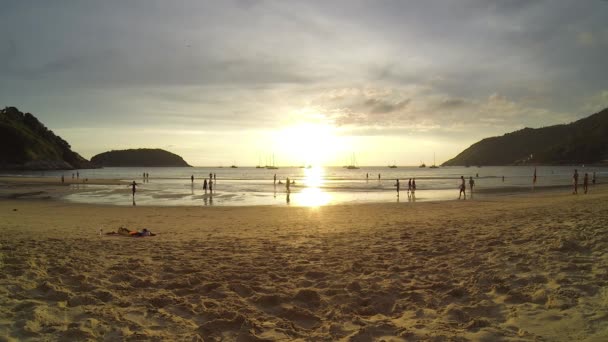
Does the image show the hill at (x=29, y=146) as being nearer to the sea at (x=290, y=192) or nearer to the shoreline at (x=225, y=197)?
the sea at (x=290, y=192)

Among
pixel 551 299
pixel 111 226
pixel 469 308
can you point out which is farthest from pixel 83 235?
pixel 551 299

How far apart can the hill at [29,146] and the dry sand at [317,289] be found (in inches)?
5918

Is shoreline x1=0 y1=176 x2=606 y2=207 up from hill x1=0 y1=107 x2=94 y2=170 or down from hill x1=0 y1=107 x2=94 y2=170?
down

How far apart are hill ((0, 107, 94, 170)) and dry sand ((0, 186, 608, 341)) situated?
493ft

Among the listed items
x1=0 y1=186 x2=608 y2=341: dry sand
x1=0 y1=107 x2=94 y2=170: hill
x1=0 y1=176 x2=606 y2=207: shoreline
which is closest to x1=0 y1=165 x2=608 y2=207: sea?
x1=0 y1=176 x2=606 y2=207: shoreline

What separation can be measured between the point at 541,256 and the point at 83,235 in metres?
13.0

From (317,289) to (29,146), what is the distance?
166m

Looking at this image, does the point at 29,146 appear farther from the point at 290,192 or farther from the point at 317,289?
the point at 317,289

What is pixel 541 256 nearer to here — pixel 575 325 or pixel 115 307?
pixel 575 325

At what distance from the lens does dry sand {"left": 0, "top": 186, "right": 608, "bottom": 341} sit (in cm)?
459

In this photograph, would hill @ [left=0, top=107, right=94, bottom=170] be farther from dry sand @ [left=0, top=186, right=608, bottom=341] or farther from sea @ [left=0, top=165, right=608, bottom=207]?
dry sand @ [left=0, top=186, right=608, bottom=341]

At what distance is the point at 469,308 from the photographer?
5.18m

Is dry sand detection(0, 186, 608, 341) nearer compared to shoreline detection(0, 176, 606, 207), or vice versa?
dry sand detection(0, 186, 608, 341)

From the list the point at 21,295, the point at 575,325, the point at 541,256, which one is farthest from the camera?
the point at 541,256
